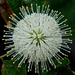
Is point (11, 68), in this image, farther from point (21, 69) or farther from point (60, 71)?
point (60, 71)

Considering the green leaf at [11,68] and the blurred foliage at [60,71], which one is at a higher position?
the green leaf at [11,68]

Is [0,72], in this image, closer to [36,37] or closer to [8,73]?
[8,73]

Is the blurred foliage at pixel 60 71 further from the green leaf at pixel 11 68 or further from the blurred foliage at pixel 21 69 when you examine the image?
the green leaf at pixel 11 68

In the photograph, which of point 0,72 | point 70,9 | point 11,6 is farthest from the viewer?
point 0,72

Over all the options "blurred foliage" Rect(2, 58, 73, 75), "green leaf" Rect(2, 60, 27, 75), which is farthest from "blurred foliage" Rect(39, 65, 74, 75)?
"green leaf" Rect(2, 60, 27, 75)

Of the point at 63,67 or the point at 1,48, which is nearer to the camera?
the point at 63,67

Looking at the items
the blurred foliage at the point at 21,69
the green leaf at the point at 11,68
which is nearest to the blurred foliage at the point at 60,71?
the blurred foliage at the point at 21,69

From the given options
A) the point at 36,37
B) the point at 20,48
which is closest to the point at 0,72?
the point at 20,48

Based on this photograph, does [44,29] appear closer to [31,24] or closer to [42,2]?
[31,24]

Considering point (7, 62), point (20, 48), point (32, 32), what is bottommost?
point (7, 62)

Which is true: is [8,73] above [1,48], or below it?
below

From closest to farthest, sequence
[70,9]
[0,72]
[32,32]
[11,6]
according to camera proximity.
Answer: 1. [70,9]
2. [32,32]
3. [11,6]
4. [0,72]
